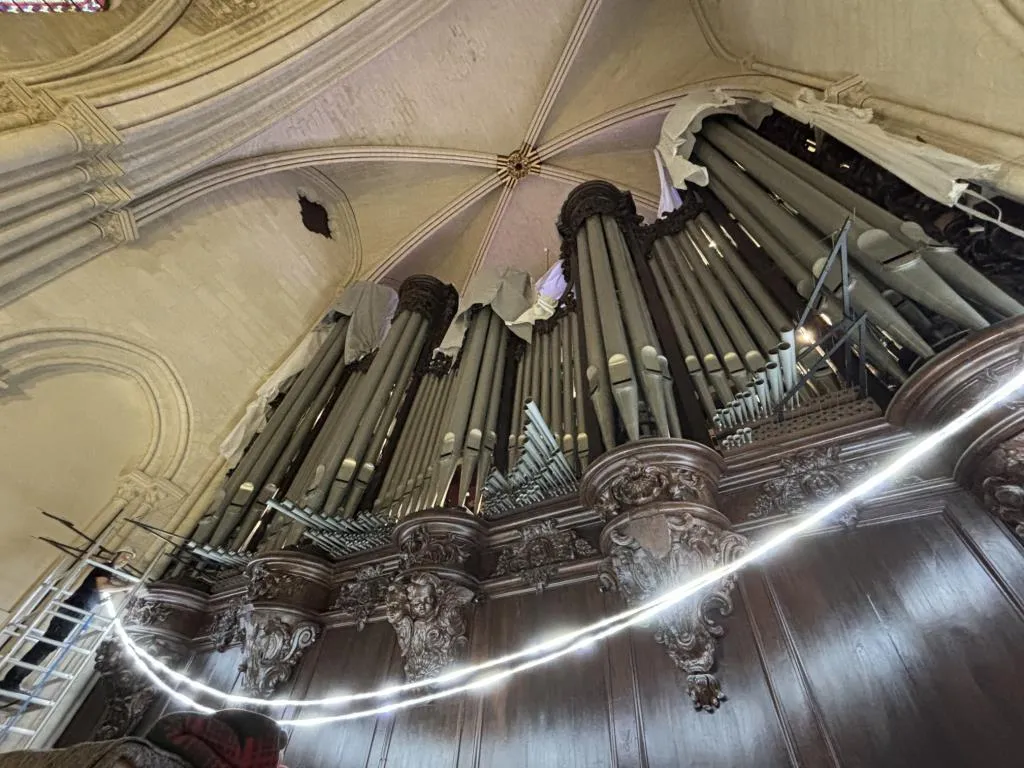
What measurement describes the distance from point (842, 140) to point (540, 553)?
3238 millimetres

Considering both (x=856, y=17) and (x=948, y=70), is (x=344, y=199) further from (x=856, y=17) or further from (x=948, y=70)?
(x=948, y=70)

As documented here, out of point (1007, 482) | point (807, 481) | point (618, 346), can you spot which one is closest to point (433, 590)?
point (618, 346)

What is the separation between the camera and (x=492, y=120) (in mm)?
6762

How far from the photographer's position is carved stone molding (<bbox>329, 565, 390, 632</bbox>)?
276 centimetres

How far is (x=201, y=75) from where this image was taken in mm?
4254

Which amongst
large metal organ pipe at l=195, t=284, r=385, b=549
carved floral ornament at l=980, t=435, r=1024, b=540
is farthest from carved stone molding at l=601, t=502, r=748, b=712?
large metal organ pipe at l=195, t=284, r=385, b=549

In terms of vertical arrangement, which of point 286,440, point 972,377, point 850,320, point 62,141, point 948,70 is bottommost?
point 972,377

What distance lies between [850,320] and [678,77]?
519cm

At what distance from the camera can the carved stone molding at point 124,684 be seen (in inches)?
116

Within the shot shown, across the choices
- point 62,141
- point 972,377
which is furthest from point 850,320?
point 62,141

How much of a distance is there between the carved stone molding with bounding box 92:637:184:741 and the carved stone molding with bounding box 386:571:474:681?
70.9 inches

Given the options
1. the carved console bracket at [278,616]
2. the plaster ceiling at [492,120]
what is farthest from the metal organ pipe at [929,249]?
the carved console bracket at [278,616]

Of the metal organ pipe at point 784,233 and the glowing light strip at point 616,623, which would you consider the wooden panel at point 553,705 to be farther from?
the metal organ pipe at point 784,233

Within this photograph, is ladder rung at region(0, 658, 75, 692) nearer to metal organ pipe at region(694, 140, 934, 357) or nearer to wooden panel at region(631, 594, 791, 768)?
wooden panel at region(631, 594, 791, 768)
